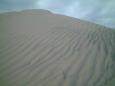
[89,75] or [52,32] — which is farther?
[52,32]

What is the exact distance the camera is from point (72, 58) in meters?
3.97

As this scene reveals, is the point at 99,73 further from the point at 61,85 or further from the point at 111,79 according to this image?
the point at 61,85

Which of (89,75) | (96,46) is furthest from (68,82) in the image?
(96,46)

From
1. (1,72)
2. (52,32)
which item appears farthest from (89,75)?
(52,32)

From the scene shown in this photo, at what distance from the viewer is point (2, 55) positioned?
383 centimetres

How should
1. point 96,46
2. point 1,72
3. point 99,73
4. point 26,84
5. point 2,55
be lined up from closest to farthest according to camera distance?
point 26,84 < point 1,72 < point 99,73 < point 2,55 < point 96,46

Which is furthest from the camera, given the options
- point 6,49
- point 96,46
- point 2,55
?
point 96,46

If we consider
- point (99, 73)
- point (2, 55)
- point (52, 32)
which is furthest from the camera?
point (52, 32)

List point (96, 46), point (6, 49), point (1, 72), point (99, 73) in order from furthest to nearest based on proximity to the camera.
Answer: point (96, 46) < point (6, 49) < point (99, 73) < point (1, 72)

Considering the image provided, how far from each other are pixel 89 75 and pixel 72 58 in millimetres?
831

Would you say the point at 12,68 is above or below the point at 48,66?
below

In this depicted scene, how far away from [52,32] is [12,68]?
120 inches

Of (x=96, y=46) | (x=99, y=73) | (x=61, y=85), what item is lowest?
(x=61, y=85)

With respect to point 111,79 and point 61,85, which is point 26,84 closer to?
point 61,85
